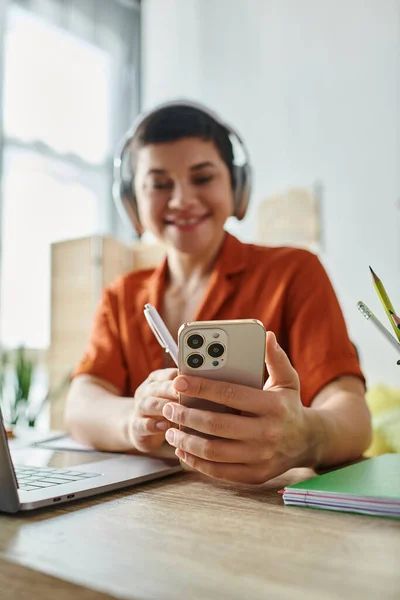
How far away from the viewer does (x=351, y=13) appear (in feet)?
8.54

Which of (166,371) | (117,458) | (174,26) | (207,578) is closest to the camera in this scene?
(207,578)

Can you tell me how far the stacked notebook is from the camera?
0.47 m

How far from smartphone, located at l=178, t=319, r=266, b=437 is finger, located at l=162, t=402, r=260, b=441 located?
4 cm

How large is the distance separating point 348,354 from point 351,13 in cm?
225

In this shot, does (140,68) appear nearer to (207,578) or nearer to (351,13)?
(351,13)

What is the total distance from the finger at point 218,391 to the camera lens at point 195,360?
0.6 inches

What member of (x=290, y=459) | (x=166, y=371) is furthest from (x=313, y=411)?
(x=166, y=371)

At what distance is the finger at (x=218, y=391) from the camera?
52 cm

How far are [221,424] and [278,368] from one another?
7 cm

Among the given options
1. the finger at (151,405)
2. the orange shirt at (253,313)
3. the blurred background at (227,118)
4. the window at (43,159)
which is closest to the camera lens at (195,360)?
the finger at (151,405)

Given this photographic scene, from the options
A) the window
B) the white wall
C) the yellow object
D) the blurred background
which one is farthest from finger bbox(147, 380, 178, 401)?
the window

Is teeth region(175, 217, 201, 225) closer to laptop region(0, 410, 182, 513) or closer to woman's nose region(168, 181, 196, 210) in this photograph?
woman's nose region(168, 181, 196, 210)

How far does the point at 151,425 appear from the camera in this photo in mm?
679

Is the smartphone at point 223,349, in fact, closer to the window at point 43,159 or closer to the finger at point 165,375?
the finger at point 165,375
